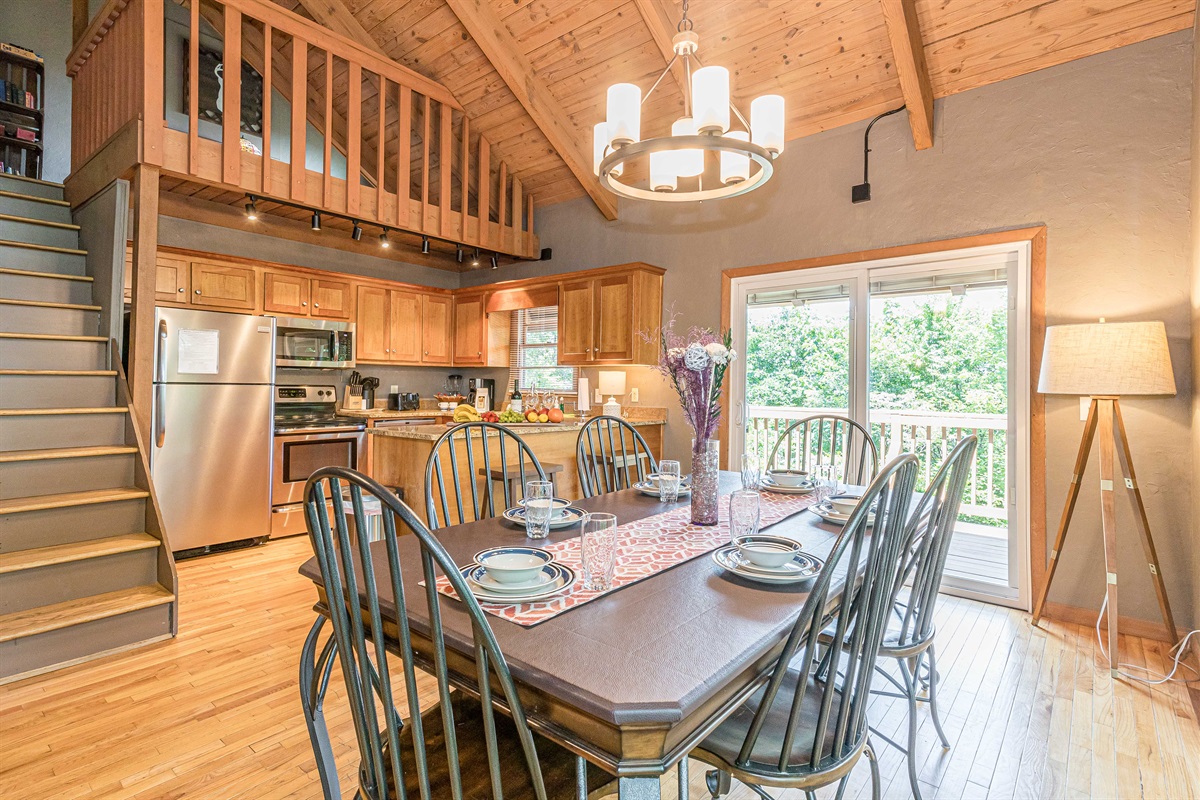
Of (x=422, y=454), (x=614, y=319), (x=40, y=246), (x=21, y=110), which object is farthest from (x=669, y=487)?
(x=21, y=110)

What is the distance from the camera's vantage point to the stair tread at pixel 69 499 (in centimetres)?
249

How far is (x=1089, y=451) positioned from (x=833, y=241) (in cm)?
181

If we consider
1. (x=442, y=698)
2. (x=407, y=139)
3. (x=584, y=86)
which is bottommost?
(x=442, y=698)

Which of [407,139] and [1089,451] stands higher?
[407,139]

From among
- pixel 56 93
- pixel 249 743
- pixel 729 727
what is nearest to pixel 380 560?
pixel 729 727

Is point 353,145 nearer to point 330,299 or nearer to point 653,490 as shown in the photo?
point 330,299

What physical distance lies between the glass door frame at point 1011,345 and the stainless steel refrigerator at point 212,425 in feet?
12.8

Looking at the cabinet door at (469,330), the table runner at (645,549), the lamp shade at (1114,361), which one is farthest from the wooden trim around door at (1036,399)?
the cabinet door at (469,330)

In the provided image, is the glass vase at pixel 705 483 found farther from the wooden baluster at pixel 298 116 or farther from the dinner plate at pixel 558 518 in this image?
the wooden baluster at pixel 298 116

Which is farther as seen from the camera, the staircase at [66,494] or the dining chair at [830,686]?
the staircase at [66,494]

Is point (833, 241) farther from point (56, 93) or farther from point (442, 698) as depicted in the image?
point (56, 93)

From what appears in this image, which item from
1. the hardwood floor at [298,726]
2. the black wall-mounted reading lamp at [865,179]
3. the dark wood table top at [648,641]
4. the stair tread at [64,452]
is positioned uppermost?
the black wall-mounted reading lamp at [865,179]

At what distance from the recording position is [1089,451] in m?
2.86

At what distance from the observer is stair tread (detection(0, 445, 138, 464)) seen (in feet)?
8.52
